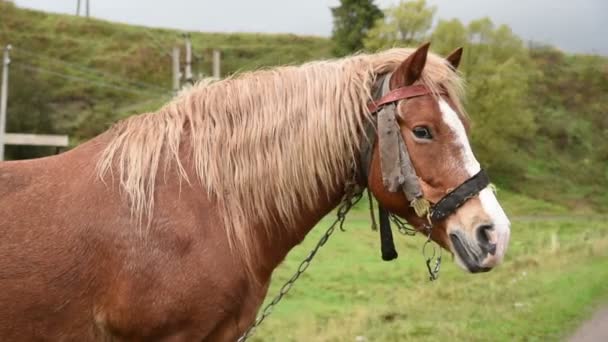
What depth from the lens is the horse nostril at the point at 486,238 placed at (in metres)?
2.82

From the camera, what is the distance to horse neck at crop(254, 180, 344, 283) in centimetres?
317

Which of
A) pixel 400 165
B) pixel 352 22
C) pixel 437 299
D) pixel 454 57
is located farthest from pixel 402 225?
pixel 352 22

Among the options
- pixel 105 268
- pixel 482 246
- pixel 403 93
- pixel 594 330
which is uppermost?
pixel 403 93

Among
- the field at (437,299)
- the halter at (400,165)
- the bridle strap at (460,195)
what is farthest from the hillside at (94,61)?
the bridle strap at (460,195)

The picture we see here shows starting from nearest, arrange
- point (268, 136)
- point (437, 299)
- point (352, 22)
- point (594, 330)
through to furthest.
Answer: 1. point (268, 136)
2. point (594, 330)
3. point (437, 299)
4. point (352, 22)

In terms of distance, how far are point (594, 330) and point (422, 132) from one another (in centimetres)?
572

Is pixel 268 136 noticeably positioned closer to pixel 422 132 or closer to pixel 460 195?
pixel 422 132

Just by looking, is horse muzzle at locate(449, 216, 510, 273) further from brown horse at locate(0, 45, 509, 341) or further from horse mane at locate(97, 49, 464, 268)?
horse mane at locate(97, 49, 464, 268)

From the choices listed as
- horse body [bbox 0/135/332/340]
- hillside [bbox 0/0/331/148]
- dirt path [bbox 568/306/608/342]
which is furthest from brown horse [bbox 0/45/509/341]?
hillside [bbox 0/0/331/148]

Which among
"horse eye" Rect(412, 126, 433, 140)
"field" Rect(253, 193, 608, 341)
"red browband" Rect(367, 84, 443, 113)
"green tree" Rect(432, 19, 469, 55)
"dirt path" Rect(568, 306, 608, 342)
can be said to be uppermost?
"green tree" Rect(432, 19, 469, 55)

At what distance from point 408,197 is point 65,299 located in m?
1.64

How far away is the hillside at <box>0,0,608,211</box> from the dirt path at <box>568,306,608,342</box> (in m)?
23.3

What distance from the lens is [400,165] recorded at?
3027 millimetres

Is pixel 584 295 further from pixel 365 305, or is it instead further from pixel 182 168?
pixel 182 168
